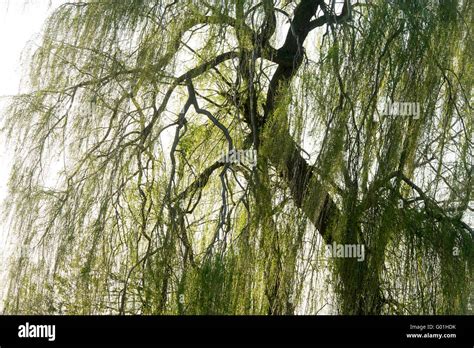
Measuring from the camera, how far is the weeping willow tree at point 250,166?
4461 mm

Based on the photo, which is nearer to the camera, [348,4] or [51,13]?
[348,4]

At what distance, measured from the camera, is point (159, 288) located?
450 centimetres

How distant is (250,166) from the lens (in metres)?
4.70

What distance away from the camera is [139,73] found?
4.75 meters

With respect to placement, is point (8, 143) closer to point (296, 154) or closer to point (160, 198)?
point (160, 198)

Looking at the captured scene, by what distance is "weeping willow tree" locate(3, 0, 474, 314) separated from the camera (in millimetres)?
4461

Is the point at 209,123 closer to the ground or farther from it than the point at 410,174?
farther from it

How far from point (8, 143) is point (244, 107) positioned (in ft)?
3.84
